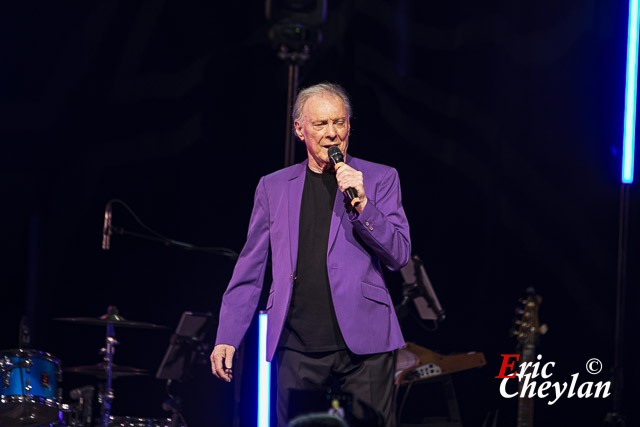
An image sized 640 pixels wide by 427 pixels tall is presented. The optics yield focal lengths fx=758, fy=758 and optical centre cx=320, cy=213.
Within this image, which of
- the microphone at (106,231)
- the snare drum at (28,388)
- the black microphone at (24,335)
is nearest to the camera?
the snare drum at (28,388)

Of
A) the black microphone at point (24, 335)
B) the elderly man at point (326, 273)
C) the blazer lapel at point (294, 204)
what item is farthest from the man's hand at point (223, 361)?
the black microphone at point (24, 335)

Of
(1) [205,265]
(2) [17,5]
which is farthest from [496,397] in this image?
(2) [17,5]

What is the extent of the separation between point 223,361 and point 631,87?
2.85 meters

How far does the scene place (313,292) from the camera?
2.36m

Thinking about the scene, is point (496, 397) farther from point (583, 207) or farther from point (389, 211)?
point (389, 211)

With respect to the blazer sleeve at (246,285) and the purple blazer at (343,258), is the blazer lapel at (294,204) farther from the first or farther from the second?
the blazer sleeve at (246,285)

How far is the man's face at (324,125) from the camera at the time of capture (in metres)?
2.47

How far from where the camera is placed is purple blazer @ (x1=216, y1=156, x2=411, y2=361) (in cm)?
228

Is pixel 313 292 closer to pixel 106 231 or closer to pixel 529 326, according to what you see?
pixel 529 326

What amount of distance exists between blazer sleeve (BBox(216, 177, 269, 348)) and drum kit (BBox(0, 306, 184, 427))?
5.89ft

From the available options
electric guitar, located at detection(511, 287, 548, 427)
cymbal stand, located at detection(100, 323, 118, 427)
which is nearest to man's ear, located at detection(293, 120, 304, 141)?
electric guitar, located at detection(511, 287, 548, 427)

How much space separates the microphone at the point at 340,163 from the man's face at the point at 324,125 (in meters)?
0.09

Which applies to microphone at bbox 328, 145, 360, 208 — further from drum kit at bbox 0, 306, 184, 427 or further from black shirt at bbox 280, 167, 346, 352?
drum kit at bbox 0, 306, 184, 427

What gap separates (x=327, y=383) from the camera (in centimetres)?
231
